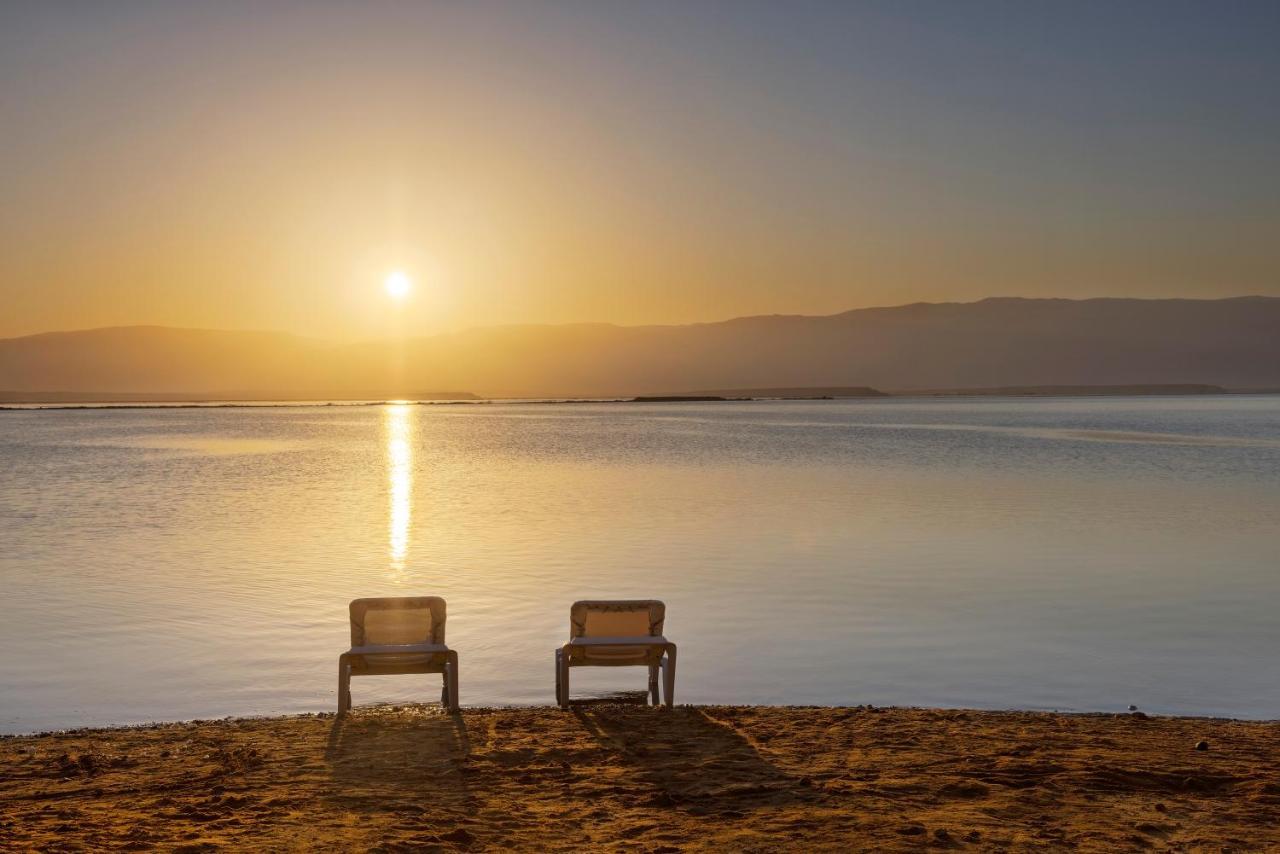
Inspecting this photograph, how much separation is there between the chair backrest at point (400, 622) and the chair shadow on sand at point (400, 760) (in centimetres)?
66

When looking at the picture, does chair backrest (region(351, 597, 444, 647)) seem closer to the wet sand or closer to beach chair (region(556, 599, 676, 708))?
the wet sand

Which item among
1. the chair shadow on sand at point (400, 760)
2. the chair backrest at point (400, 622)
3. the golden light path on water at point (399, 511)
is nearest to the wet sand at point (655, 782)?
the chair shadow on sand at point (400, 760)

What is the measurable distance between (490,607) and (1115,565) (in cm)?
1162

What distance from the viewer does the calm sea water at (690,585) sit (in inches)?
458

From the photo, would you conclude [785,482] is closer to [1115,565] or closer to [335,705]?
[1115,565]

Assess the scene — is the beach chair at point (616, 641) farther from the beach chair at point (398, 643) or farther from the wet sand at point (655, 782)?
the beach chair at point (398, 643)

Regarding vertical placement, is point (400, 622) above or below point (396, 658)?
above

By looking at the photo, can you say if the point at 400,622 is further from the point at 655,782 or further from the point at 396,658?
the point at 655,782

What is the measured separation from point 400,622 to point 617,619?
1990 millimetres

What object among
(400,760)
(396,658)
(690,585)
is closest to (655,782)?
(400,760)

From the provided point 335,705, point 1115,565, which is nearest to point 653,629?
point 335,705

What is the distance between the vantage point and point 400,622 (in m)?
10.2

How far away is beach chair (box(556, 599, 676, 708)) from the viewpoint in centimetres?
1024

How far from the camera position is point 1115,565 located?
2045 centimetres
